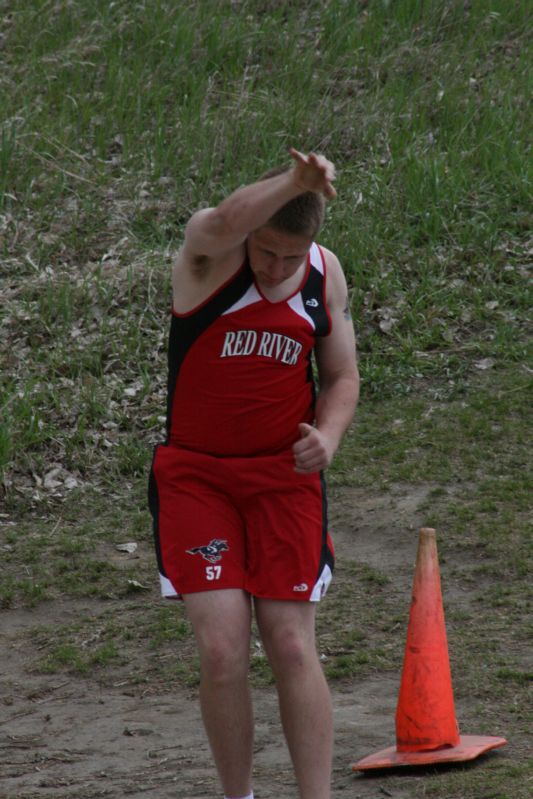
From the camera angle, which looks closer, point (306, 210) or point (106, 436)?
point (306, 210)

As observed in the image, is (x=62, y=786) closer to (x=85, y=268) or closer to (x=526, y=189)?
(x=85, y=268)

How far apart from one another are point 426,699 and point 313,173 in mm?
2146

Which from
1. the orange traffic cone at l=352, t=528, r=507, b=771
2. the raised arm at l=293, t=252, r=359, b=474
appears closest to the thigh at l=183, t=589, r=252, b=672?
the raised arm at l=293, t=252, r=359, b=474

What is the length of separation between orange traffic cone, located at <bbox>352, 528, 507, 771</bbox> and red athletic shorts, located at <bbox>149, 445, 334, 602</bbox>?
32.1 inches

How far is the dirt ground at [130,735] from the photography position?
4.50 m

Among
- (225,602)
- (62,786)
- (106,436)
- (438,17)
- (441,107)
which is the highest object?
(438,17)

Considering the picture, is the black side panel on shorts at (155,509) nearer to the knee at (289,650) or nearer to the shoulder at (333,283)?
the knee at (289,650)

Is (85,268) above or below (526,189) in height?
below

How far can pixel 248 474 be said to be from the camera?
13.0ft

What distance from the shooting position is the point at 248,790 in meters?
3.93

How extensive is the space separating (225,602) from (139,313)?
18.8 feet

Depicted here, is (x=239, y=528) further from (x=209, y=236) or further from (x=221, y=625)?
(x=209, y=236)

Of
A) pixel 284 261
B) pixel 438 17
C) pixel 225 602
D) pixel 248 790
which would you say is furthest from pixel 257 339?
pixel 438 17

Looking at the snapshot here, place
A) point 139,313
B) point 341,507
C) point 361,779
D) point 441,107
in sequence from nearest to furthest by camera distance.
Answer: point 361,779
point 341,507
point 139,313
point 441,107
